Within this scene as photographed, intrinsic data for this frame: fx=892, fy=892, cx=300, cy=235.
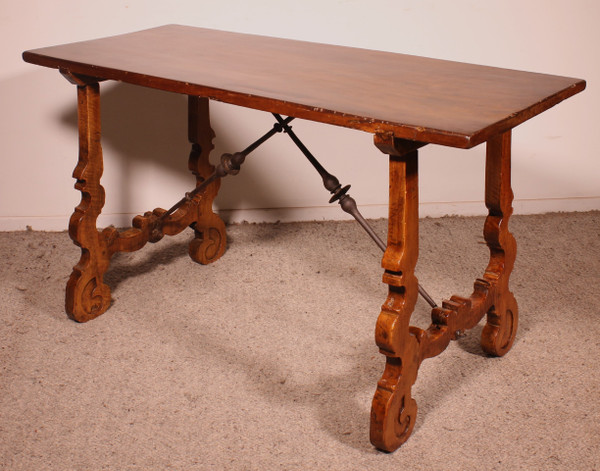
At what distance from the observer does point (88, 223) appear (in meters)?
2.75

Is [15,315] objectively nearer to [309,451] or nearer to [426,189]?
[309,451]

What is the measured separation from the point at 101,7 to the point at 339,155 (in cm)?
107

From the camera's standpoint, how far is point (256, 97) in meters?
2.06

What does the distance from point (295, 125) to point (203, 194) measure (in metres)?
0.60

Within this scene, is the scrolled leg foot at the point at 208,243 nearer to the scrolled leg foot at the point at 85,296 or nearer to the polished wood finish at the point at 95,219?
the polished wood finish at the point at 95,219

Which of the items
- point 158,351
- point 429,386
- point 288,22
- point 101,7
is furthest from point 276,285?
point 101,7

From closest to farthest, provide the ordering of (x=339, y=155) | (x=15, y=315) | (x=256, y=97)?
(x=256, y=97), (x=15, y=315), (x=339, y=155)

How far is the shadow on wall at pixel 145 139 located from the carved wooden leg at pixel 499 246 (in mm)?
1363

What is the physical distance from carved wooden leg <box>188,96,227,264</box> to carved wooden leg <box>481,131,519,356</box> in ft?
3.54

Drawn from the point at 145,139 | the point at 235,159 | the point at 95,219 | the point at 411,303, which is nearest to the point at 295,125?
the point at 145,139

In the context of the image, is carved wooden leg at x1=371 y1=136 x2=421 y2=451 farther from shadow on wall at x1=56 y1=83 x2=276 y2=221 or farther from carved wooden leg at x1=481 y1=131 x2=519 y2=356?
shadow on wall at x1=56 y1=83 x2=276 y2=221

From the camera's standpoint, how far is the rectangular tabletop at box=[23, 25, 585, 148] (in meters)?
1.89

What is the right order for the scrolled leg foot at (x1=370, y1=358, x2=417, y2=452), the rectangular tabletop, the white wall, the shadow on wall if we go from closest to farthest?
1. the rectangular tabletop
2. the scrolled leg foot at (x1=370, y1=358, x2=417, y2=452)
3. the white wall
4. the shadow on wall

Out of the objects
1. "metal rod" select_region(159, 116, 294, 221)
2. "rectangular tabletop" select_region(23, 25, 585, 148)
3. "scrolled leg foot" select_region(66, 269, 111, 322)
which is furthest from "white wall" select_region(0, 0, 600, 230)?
"scrolled leg foot" select_region(66, 269, 111, 322)
